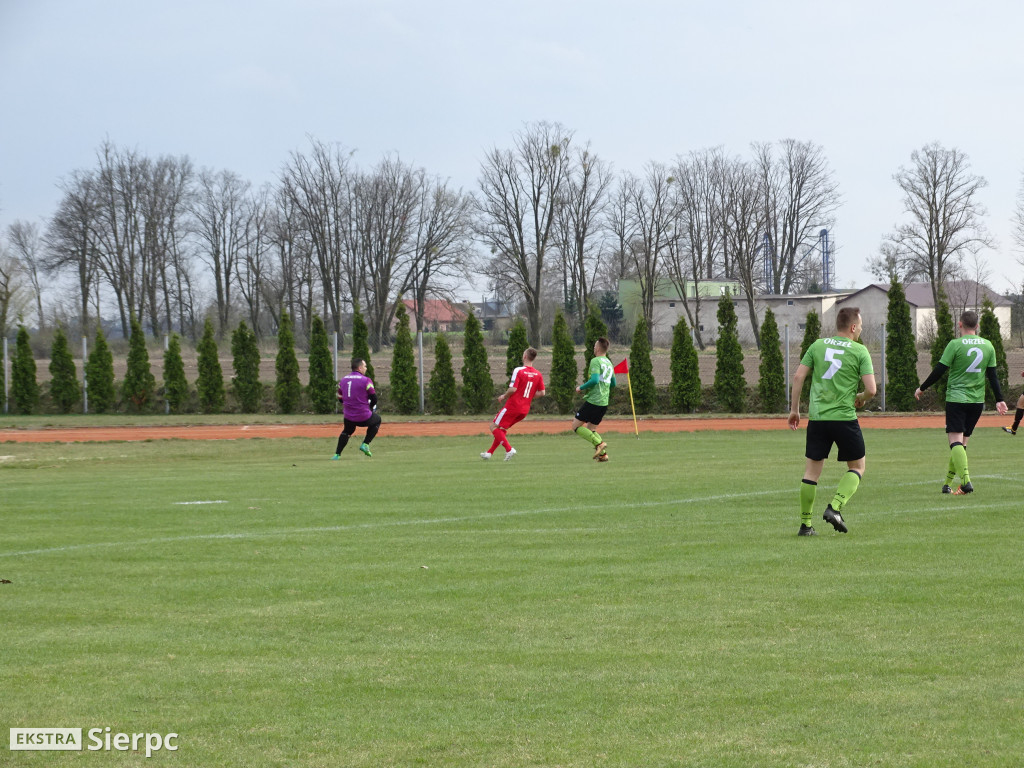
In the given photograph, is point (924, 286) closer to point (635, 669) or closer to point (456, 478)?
point (456, 478)

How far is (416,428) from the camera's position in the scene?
30.6 m

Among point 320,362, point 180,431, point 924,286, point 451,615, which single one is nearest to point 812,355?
point 451,615

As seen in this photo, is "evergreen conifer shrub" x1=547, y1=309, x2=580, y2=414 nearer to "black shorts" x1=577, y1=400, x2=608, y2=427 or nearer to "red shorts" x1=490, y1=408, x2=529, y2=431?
"red shorts" x1=490, y1=408, x2=529, y2=431

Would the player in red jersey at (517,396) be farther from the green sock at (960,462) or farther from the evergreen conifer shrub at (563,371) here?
the evergreen conifer shrub at (563,371)

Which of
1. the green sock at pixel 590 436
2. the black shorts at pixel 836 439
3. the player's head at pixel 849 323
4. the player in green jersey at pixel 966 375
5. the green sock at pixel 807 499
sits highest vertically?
the player's head at pixel 849 323

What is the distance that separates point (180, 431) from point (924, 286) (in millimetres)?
78391

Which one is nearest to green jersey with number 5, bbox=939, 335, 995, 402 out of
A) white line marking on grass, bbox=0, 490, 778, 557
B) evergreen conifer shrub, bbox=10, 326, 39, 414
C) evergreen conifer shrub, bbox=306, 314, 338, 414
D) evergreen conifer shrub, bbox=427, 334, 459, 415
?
white line marking on grass, bbox=0, 490, 778, 557

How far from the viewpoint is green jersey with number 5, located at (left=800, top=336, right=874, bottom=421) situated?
9.38 metres

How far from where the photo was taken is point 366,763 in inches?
159

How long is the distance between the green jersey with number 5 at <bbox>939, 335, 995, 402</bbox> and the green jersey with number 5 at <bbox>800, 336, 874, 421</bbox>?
4044 mm

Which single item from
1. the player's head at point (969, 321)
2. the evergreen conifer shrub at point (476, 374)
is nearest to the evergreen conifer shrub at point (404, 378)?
the evergreen conifer shrub at point (476, 374)

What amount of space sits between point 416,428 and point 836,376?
2195 centimetres

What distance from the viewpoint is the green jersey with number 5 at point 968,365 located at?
12.8 m

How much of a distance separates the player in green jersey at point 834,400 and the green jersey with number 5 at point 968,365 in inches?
159
